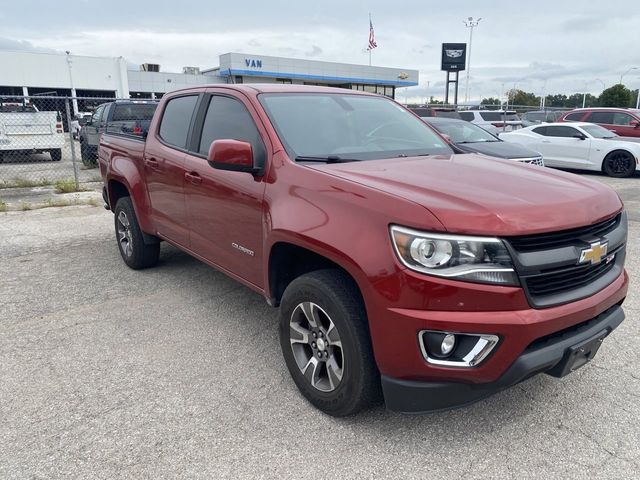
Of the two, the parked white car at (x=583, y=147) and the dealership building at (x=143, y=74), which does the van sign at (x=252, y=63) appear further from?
the parked white car at (x=583, y=147)

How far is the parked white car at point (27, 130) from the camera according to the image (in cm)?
1363

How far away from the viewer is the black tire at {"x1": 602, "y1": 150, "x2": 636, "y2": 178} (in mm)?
12547

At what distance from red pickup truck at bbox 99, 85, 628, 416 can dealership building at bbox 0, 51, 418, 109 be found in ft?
119

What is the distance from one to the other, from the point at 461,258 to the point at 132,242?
13.0ft

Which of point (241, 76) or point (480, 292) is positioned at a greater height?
point (241, 76)

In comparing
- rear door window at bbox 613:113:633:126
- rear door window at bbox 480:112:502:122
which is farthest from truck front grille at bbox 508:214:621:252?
rear door window at bbox 480:112:502:122

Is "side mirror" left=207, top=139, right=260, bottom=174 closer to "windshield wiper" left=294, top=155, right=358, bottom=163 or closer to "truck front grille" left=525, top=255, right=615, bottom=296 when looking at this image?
"windshield wiper" left=294, top=155, right=358, bottom=163

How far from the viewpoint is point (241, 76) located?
51.3 metres

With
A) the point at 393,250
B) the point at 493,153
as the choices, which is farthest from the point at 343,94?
the point at 493,153

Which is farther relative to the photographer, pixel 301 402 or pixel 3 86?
pixel 3 86

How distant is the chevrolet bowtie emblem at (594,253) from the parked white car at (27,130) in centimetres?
1478

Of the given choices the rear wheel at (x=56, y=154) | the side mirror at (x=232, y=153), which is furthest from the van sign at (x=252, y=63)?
the side mirror at (x=232, y=153)

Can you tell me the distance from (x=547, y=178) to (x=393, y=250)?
1267mm

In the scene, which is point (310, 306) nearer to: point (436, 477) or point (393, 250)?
point (393, 250)
